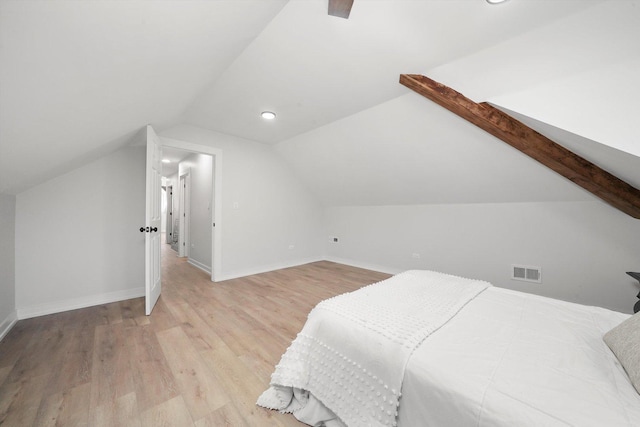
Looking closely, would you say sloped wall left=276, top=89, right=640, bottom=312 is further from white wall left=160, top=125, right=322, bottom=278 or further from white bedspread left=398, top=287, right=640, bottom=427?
white bedspread left=398, top=287, right=640, bottom=427

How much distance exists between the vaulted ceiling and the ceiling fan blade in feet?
0.31

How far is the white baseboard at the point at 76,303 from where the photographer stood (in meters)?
2.35

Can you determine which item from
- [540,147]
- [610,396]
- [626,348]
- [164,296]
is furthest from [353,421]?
[164,296]

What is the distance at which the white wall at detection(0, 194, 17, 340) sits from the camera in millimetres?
2039

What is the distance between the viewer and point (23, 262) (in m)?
2.33

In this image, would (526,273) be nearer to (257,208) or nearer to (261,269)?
(261,269)

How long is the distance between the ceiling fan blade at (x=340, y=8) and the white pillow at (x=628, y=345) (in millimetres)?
1992

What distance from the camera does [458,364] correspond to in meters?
0.88

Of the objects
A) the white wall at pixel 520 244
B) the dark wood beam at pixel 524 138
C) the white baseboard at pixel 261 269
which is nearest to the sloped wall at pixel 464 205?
the white wall at pixel 520 244

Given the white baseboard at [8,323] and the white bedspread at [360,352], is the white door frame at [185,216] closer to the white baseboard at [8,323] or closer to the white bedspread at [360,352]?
the white baseboard at [8,323]

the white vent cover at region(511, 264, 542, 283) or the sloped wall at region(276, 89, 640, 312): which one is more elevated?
Answer: the sloped wall at region(276, 89, 640, 312)

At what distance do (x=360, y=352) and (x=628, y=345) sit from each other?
1.03 m

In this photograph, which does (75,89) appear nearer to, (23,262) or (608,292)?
(23,262)

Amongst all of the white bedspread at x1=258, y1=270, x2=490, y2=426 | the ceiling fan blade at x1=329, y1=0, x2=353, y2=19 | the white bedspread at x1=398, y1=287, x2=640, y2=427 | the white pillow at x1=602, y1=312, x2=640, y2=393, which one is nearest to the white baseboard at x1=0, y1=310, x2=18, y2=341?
the white bedspread at x1=258, y1=270, x2=490, y2=426
